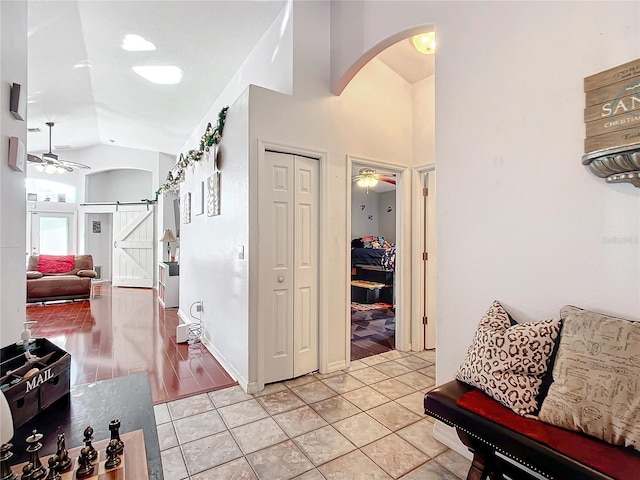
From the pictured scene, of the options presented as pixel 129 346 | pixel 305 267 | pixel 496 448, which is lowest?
pixel 129 346

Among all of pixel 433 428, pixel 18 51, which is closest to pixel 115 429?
pixel 433 428

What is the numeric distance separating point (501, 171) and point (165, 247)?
7.88 meters

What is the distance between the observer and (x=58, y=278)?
6.44 metres

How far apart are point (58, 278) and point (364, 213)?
6.95 meters

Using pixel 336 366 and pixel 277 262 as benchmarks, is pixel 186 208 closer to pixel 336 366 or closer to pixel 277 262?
pixel 277 262

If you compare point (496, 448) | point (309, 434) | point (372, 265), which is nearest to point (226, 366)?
point (309, 434)

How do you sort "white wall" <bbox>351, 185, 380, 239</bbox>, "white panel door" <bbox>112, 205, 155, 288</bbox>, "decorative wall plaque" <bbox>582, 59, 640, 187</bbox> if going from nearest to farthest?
"decorative wall plaque" <bbox>582, 59, 640, 187</bbox> < "white wall" <bbox>351, 185, 380, 239</bbox> < "white panel door" <bbox>112, 205, 155, 288</bbox>

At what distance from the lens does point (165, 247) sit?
7.98 m

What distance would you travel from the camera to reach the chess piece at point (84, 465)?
2.55 ft

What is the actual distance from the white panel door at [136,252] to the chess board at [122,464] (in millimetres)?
8631

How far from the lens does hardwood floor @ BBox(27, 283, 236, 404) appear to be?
2.95 metres

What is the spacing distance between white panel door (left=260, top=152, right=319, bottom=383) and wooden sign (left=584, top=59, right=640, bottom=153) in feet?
6.84

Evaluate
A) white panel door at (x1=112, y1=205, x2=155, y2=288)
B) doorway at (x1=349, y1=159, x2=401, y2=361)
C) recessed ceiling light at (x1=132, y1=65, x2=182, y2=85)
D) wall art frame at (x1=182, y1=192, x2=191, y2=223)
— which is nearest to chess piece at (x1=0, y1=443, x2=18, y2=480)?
doorway at (x1=349, y1=159, x2=401, y2=361)

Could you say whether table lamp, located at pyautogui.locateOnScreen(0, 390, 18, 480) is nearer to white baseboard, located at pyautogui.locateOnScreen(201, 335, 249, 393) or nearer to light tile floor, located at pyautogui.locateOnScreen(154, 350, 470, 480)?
light tile floor, located at pyautogui.locateOnScreen(154, 350, 470, 480)
